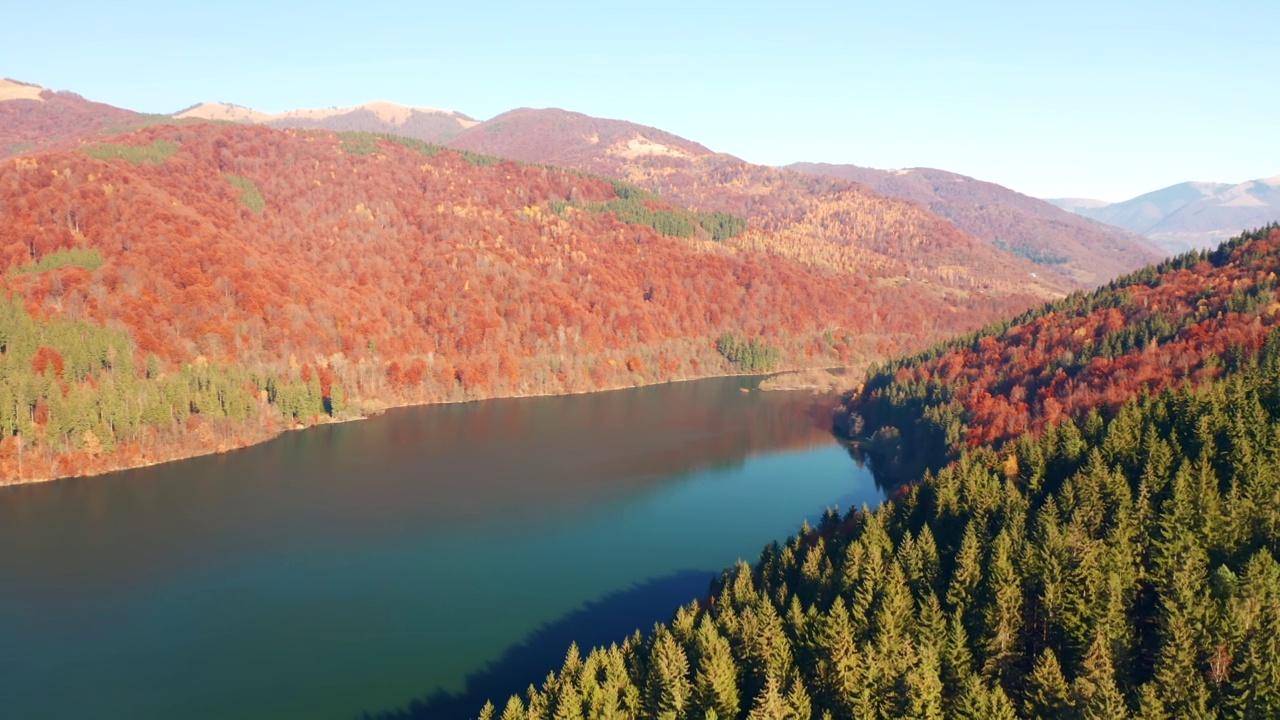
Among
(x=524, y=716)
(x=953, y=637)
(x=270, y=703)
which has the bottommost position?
(x=270, y=703)

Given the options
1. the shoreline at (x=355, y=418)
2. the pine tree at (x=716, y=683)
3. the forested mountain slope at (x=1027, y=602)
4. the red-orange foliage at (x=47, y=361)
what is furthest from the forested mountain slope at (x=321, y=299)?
the pine tree at (x=716, y=683)

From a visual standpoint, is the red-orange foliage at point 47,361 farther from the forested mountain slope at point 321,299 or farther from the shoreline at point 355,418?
the shoreline at point 355,418

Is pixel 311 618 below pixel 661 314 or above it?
below

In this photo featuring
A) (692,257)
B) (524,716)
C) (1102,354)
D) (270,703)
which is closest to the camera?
(524,716)

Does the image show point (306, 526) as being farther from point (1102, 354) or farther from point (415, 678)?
point (1102, 354)

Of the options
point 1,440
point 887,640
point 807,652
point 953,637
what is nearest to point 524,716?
point 807,652
